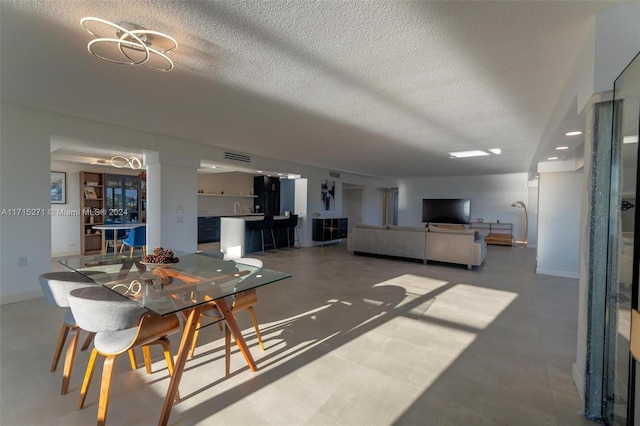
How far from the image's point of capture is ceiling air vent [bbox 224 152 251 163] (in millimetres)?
6289

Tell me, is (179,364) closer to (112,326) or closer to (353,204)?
→ (112,326)

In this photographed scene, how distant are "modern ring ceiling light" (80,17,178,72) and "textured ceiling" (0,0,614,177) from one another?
0.24ft

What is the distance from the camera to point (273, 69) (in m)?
2.53

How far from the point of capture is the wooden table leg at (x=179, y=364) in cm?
164

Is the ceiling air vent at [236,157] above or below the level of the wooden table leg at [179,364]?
above

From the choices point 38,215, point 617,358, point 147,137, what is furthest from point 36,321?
point 617,358

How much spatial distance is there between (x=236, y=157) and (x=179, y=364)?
5.26m

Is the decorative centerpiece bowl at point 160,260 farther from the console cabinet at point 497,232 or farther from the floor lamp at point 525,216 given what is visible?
the floor lamp at point 525,216

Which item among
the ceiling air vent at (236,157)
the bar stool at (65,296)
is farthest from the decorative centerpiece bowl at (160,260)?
the ceiling air vent at (236,157)

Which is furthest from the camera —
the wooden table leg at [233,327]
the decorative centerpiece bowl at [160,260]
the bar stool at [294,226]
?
the bar stool at [294,226]

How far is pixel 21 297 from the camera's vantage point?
12.2 feet

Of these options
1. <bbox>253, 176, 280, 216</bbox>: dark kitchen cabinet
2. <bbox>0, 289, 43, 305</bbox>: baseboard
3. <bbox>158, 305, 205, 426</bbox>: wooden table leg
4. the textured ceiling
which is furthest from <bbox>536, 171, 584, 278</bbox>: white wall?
<bbox>0, 289, 43, 305</bbox>: baseboard

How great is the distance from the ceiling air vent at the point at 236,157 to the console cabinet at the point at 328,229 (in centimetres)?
304

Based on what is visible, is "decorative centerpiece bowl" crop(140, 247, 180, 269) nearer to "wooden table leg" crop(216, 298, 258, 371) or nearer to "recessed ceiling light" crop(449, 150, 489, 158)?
"wooden table leg" crop(216, 298, 258, 371)
